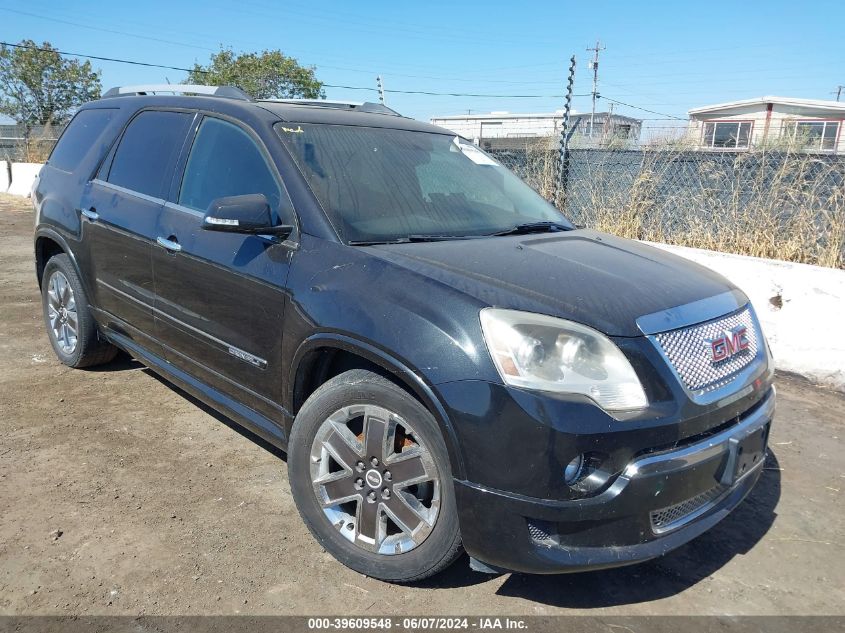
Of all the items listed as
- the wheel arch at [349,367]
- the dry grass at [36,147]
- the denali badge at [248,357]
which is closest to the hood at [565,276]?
the wheel arch at [349,367]

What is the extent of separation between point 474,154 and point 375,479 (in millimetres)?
2186

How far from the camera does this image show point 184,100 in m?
3.78

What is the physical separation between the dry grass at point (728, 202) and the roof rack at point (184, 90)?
4.98 m

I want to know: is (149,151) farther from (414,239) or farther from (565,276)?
(565,276)

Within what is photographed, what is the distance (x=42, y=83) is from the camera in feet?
136

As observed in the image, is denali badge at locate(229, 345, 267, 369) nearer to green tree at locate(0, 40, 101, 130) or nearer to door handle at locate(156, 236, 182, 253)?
door handle at locate(156, 236, 182, 253)

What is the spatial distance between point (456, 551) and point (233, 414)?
1444 millimetres

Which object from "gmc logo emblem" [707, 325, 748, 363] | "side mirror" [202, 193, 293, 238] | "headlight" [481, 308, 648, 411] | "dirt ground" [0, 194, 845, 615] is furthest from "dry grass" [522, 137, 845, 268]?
"side mirror" [202, 193, 293, 238]

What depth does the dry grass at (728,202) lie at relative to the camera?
6.24 metres

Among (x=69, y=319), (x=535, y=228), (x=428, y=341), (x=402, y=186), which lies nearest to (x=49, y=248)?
(x=69, y=319)

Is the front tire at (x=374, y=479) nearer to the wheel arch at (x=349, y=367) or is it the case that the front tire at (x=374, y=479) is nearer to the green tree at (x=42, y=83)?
the wheel arch at (x=349, y=367)

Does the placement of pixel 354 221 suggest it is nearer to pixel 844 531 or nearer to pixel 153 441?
pixel 153 441

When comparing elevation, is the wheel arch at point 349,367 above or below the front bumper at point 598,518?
above

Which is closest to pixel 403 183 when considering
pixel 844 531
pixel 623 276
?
pixel 623 276
